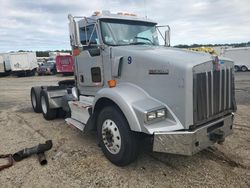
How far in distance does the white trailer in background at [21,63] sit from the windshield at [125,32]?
29.2 meters

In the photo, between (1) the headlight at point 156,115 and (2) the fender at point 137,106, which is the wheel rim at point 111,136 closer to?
(2) the fender at point 137,106

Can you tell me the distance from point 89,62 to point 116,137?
190 centimetres

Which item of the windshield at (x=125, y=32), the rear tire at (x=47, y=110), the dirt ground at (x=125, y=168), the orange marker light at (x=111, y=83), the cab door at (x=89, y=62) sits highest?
the windshield at (x=125, y=32)

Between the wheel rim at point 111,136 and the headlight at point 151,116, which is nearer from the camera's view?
the headlight at point 151,116

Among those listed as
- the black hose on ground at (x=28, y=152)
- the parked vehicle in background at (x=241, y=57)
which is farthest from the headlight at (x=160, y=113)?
the parked vehicle in background at (x=241, y=57)

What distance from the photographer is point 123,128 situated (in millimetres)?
4254

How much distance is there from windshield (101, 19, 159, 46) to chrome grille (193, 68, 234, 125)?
1.78 m

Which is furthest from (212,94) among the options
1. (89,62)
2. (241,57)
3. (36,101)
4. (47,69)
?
(47,69)

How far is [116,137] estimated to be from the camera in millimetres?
4461

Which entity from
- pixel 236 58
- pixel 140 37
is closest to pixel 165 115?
pixel 140 37

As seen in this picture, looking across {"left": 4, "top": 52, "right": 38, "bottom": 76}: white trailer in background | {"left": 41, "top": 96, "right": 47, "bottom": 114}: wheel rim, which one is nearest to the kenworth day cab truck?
{"left": 41, "top": 96, "right": 47, "bottom": 114}: wheel rim

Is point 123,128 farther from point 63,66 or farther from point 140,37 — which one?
point 63,66

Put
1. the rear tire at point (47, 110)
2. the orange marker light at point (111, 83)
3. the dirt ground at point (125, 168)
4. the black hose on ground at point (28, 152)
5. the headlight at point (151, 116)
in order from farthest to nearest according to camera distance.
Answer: the rear tire at point (47, 110)
the black hose on ground at point (28, 152)
the orange marker light at point (111, 83)
the dirt ground at point (125, 168)
the headlight at point (151, 116)

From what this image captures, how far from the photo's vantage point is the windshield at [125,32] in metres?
5.16
